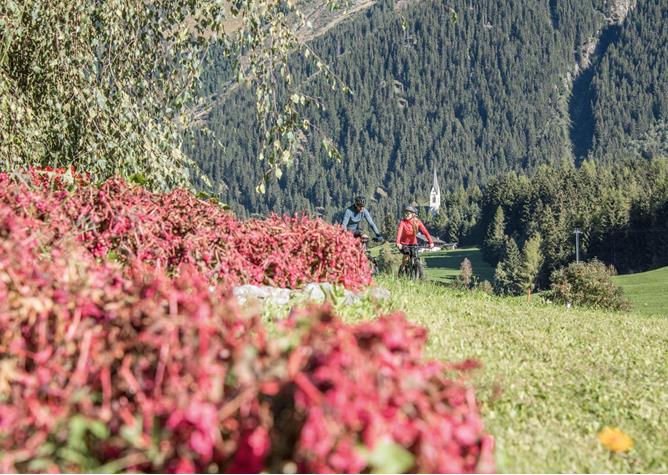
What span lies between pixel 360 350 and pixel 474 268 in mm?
175760

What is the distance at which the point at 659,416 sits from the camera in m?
5.66

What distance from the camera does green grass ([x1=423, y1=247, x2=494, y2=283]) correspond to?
16575 centimetres

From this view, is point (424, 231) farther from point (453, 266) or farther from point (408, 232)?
point (453, 266)

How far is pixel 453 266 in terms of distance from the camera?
18350cm

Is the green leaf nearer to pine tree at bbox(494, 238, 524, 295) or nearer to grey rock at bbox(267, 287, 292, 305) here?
grey rock at bbox(267, 287, 292, 305)

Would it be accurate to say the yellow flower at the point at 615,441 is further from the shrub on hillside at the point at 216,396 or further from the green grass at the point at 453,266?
the green grass at the point at 453,266

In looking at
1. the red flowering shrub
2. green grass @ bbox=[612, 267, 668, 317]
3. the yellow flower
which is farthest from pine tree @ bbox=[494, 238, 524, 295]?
the yellow flower

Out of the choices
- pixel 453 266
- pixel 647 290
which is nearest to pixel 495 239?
pixel 453 266

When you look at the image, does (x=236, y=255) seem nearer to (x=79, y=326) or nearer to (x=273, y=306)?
(x=273, y=306)

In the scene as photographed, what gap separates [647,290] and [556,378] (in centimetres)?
9806

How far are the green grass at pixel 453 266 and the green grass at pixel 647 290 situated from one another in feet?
168

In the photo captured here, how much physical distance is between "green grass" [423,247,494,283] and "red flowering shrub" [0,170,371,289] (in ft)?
496

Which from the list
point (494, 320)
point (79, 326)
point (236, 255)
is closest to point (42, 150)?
point (236, 255)

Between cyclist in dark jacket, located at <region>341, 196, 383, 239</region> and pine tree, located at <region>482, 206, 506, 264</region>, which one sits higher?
pine tree, located at <region>482, 206, 506, 264</region>
